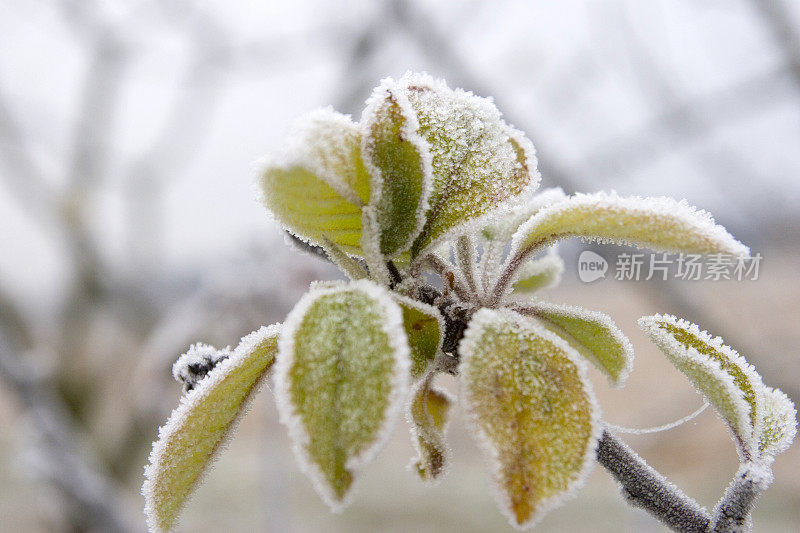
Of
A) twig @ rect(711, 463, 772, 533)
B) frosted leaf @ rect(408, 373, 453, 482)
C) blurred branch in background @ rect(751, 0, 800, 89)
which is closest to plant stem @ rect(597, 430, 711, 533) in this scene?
twig @ rect(711, 463, 772, 533)

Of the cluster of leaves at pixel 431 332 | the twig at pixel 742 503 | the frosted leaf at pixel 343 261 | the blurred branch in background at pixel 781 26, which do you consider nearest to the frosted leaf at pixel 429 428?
the cluster of leaves at pixel 431 332

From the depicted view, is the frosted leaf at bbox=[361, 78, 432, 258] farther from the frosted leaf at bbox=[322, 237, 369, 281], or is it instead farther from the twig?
the twig

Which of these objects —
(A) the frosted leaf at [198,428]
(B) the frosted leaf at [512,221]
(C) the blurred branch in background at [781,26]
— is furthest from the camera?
(C) the blurred branch in background at [781,26]

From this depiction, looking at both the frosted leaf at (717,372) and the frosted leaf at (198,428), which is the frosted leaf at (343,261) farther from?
the frosted leaf at (717,372)

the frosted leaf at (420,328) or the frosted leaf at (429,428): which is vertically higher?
the frosted leaf at (420,328)

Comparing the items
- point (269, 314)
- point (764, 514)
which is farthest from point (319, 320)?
point (764, 514)
